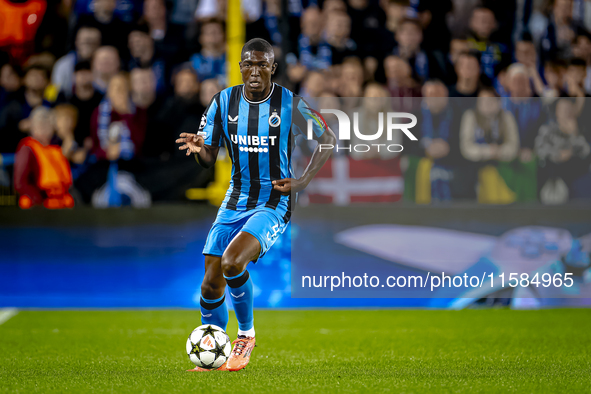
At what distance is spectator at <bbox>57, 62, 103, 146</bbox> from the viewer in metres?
6.77

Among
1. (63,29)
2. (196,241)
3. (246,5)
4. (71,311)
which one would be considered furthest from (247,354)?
(63,29)

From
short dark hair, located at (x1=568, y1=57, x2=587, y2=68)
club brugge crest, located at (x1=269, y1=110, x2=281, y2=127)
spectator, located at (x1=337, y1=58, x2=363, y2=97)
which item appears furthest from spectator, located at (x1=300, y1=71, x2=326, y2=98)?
short dark hair, located at (x1=568, y1=57, x2=587, y2=68)

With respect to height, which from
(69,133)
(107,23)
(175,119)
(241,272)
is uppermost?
(107,23)

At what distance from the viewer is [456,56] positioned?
6.99 meters

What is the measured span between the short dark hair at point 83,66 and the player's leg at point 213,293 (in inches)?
148

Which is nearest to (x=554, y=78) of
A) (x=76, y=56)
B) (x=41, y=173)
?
(x=76, y=56)

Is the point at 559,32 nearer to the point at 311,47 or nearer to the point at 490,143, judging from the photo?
the point at 490,143

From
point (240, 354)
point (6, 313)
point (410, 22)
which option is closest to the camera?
point (240, 354)

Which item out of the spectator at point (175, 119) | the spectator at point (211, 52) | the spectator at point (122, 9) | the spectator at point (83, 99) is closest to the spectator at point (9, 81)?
the spectator at point (83, 99)

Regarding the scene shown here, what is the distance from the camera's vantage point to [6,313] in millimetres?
6543

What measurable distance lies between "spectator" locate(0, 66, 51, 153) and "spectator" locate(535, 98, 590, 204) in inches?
201

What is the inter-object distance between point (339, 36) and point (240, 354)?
4160 mm

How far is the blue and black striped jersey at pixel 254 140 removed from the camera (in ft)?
13.9

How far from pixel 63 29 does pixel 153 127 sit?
1.68 metres
